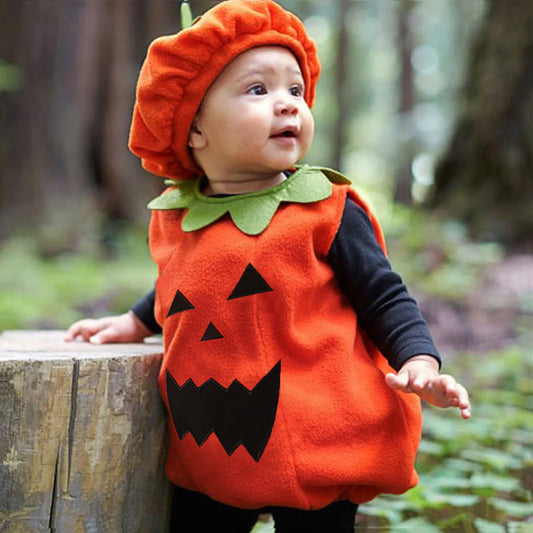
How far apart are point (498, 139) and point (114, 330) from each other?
5.06 metres

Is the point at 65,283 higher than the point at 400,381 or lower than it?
lower

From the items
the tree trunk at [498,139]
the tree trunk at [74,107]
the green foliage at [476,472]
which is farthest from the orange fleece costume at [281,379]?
the tree trunk at [74,107]

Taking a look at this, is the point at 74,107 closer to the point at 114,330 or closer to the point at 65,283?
the point at 65,283

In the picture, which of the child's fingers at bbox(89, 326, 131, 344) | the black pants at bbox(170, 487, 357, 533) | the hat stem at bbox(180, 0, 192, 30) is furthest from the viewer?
the child's fingers at bbox(89, 326, 131, 344)

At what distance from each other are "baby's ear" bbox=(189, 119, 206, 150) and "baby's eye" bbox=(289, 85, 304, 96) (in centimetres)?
26

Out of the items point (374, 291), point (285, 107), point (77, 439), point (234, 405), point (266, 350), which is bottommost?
point (77, 439)

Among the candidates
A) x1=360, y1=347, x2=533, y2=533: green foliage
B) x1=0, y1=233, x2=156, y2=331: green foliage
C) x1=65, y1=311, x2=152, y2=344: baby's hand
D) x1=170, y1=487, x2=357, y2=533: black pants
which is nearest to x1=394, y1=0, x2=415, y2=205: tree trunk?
x1=0, y1=233, x2=156, y2=331: green foliage

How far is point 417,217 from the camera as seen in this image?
655cm

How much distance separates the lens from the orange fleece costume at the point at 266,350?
160 centimetres

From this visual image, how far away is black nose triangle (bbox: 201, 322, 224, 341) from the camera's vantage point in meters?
1.66

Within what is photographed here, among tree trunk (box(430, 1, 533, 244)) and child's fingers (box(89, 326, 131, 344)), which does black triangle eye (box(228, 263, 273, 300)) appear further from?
tree trunk (box(430, 1, 533, 244))

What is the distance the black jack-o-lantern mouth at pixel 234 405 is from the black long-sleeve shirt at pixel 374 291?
22 cm

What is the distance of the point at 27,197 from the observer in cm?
768

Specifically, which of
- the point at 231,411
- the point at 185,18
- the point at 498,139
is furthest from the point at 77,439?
the point at 498,139
